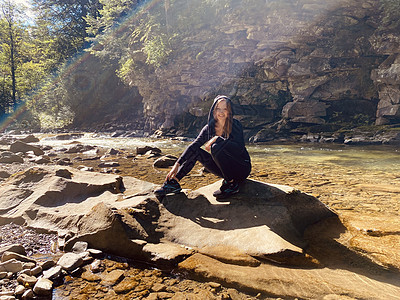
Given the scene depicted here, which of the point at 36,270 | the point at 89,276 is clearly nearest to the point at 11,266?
the point at 36,270

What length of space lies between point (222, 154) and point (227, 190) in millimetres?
544

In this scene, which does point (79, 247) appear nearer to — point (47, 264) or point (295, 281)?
point (47, 264)

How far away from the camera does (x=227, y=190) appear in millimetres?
3723

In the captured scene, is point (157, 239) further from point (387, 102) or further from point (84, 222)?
point (387, 102)

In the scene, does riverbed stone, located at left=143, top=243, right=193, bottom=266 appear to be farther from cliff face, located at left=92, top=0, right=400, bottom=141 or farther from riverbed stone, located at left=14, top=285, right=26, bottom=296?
cliff face, located at left=92, top=0, right=400, bottom=141

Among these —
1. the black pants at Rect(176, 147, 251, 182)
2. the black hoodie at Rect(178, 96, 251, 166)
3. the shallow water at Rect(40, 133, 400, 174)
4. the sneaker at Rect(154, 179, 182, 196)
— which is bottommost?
the shallow water at Rect(40, 133, 400, 174)

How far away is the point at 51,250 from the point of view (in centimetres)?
319

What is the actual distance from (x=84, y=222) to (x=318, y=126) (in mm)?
20871

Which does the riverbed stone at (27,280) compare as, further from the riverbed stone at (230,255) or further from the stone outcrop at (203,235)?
the riverbed stone at (230,255)

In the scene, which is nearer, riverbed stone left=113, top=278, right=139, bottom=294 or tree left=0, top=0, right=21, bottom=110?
riverbed stone left=113, top=278, right=139, bottom=294

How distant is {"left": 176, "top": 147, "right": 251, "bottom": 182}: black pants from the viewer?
3.67 metres

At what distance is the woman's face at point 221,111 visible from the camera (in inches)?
144

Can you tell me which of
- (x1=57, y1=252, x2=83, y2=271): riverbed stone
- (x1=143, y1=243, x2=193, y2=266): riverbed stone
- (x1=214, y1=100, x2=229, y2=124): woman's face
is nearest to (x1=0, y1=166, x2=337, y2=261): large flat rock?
(x1=143, y1=243, x2=193, y2=266): riverbed stone

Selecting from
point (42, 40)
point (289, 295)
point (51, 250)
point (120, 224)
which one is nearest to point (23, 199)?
point (51, 250)
